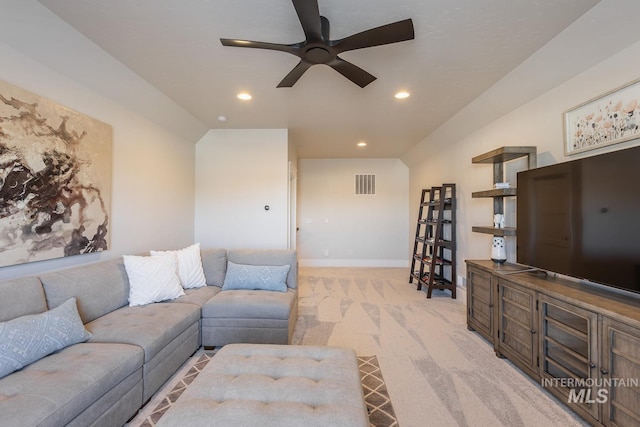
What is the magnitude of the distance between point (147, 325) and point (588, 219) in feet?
9.80

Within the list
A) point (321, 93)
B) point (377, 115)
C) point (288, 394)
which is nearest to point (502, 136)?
point (377, 115)

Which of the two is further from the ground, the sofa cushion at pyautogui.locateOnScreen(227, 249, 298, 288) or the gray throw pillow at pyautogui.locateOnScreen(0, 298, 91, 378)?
the sofa cushion at pyautogui.locateOnScreen(227, 249, 298, 288)

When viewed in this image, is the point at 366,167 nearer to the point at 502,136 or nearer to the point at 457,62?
the point at 502,136

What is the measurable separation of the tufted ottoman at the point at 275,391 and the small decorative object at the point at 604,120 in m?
2.22

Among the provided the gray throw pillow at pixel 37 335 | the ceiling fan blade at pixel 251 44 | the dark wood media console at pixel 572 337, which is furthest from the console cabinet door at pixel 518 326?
the gray throw pillow at pixel 37 335

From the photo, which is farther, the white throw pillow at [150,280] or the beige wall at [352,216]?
the beige wall at [352,216]

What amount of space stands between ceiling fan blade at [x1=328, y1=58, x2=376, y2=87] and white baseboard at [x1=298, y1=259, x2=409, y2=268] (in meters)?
4.63

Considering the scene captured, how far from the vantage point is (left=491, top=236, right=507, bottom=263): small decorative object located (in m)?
2.62

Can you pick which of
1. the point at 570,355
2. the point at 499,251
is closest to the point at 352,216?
the point at 499,251

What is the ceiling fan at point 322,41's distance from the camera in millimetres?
1429

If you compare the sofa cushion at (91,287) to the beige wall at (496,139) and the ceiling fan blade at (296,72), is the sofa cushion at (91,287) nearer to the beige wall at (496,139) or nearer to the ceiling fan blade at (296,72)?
the ceiling fan blade at (296,72)

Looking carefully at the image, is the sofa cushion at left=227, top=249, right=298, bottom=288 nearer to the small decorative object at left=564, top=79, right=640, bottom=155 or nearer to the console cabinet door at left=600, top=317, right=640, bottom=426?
the console cabinet door at left=600, top=317, right=640, bottom=426

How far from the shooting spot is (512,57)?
2.13 m

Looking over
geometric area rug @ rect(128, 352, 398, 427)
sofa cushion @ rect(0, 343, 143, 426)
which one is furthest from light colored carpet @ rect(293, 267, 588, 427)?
sofa cushion @ rect(0, 343, 143, 426)
